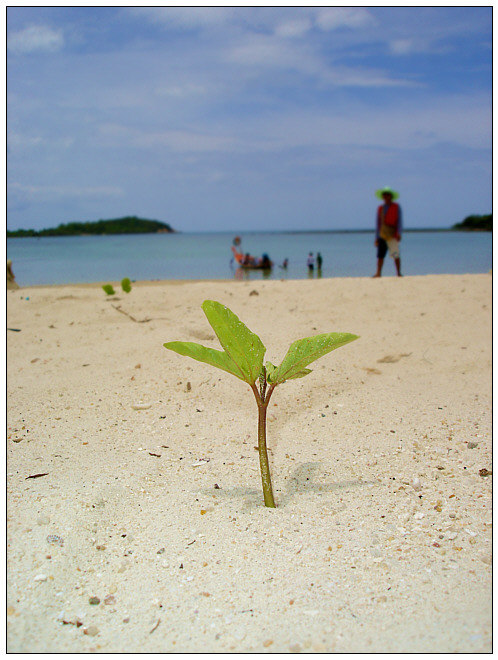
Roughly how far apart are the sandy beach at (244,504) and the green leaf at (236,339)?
0.44m

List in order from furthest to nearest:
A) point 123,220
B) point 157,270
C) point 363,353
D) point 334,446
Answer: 1. point 157,270
2. point 123,220
3. point 363,353
4. point 334,446

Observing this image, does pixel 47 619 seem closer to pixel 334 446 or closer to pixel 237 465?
pixel 237 465

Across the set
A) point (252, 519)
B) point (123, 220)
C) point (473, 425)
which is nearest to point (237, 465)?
point (252, 519)

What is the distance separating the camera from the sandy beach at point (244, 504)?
1077 mm

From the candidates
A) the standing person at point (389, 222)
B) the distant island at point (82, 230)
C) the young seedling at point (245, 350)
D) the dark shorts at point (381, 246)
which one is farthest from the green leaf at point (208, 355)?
the dark shorts at point (381, 246)

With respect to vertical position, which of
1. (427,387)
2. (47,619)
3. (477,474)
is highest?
(427,387)

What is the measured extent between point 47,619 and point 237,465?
80 centimetres

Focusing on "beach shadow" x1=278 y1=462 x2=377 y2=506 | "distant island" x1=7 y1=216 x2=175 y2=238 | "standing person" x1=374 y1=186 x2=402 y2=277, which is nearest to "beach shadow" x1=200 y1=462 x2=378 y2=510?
"beach shadow" x1=278 y1=462 x2=377 y2=506

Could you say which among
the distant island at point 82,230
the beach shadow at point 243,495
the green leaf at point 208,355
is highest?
the distant island at point 82,230

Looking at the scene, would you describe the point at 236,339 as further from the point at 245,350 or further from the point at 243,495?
the point at 243,495

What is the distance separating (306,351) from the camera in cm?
147

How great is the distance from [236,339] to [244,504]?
1.70ft

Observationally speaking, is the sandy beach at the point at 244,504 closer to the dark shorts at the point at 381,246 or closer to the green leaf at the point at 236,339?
the green leaf at the point at 236,339

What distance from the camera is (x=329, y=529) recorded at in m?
1.41
